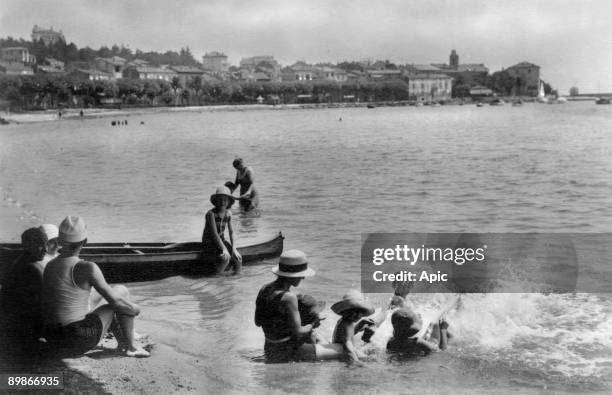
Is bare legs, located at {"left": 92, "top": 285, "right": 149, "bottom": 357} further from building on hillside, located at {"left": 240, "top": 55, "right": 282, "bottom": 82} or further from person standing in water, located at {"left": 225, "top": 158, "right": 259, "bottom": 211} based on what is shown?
building on hillside, located at {"left": 240, "top": 55, "right": 282, "bottom": 82}

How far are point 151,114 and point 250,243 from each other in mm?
87901

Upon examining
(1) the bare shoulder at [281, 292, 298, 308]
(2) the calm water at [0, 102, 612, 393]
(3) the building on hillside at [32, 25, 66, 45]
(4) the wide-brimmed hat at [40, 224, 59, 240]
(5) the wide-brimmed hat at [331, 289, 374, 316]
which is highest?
(3) the building on hillside at [32, 25, 66, 45]

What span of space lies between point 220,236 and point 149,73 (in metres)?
113

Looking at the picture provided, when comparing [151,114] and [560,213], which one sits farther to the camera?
[151,114]

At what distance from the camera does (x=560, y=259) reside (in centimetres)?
1165

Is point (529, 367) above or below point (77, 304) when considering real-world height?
below

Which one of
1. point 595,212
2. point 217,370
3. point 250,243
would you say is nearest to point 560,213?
point 595,212

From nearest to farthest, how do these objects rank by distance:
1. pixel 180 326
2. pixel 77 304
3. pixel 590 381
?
1. pixel 77 304
2. pixel 590 381
3. pixel 180 326

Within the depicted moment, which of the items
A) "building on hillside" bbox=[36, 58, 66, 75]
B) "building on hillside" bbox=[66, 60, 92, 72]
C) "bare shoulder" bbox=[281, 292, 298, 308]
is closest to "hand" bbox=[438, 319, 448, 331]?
"bare shoulder" bbox=[281, 292, 298, 308]

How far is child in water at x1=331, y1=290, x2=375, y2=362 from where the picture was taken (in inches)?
239

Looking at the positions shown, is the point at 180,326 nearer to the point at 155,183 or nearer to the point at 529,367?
the point at 529,367

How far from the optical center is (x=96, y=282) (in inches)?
212

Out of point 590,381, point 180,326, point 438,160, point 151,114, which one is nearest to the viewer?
point 590,381

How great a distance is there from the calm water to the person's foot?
2.00ft
